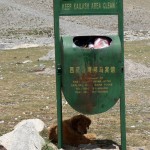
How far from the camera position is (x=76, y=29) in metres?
41.4

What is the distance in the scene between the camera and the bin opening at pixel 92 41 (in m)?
7.36

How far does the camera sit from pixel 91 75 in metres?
7.16

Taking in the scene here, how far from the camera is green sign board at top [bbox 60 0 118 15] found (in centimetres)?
715

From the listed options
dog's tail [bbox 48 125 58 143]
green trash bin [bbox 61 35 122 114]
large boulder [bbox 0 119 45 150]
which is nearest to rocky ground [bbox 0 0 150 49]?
dog's tail [bbox 48 125 58 143]

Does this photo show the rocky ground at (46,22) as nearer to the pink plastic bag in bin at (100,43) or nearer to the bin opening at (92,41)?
the bin opening at (92,41)

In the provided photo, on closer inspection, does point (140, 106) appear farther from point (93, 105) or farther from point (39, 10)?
point (39, 10)

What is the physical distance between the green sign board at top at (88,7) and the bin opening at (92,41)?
46 centimetres

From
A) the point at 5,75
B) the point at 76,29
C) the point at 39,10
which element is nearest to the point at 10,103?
the point at 5,75

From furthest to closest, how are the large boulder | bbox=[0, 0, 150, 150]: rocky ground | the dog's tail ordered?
bbox=[0, 0, 150, 150]: rocky ground
the dog's tail
the large boulder

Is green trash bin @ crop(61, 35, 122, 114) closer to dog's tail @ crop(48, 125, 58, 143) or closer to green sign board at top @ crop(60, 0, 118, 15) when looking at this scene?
green sign board at top @ crop(60, 0, 118, 15)

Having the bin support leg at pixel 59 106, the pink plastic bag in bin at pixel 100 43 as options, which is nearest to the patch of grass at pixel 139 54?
the pink plastic bag in bin at pixel 100 43

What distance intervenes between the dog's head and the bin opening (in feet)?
3.36

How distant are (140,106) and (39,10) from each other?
43.0 metres

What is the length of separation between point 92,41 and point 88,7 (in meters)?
0.60
